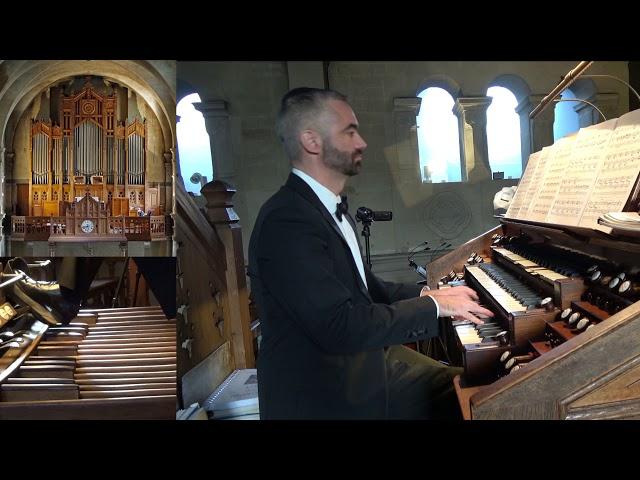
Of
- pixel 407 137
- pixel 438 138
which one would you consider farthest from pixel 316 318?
pixel 438 138

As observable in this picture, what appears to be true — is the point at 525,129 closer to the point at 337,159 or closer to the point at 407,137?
the point at 407,137

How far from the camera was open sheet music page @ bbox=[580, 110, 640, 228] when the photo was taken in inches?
71.3

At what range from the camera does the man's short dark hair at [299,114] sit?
1.89 meters

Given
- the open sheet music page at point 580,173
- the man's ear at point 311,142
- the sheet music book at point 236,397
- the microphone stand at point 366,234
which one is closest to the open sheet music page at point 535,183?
the open sheet music page at point 580,173

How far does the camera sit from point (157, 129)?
7.21 feet

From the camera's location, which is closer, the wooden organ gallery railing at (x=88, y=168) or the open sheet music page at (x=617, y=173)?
the open sheet music page at (x=617, y=173)

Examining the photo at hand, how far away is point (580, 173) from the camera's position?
6.95 ft

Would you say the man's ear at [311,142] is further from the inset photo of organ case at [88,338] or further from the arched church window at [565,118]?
the arched church window at [565,118]

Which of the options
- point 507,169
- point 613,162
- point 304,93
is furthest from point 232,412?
point 613,162

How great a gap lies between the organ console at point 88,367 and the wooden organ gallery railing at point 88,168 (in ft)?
1.42

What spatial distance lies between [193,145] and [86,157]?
21.3 inches

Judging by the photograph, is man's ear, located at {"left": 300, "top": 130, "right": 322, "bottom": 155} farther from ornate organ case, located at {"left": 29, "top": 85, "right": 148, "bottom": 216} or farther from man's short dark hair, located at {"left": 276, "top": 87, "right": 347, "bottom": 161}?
ornate organ case, located at {"left": 29, "top": 85, "right": 148, "bottom": 216}

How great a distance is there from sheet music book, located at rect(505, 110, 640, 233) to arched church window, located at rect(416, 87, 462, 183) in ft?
1.28

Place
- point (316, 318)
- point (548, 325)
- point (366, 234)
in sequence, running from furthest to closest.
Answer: point (366, 234)
point (548, 325)
point (316, 318)
